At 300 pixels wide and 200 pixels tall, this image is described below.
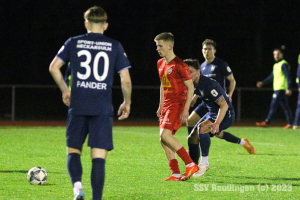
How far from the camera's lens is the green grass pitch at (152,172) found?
5.75 meters

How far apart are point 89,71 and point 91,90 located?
0.18 metres

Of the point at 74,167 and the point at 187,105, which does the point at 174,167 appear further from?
the point at 74,167

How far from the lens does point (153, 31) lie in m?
35.0

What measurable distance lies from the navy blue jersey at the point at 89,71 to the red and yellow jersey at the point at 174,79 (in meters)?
1.84

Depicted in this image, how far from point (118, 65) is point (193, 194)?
1784 millimetres

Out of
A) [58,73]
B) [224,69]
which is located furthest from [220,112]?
[58,73]

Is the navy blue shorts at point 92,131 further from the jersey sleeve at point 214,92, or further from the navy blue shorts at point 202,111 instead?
the navy blue shorts at point 202,111

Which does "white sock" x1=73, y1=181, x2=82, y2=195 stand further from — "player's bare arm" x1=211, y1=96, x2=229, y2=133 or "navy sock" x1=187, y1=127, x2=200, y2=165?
"navy sock" x1=187, y1=127, x2=200, y2=165

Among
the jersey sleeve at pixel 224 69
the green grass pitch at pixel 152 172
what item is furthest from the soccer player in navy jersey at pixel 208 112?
the jersey sleeve at pixel 224 69

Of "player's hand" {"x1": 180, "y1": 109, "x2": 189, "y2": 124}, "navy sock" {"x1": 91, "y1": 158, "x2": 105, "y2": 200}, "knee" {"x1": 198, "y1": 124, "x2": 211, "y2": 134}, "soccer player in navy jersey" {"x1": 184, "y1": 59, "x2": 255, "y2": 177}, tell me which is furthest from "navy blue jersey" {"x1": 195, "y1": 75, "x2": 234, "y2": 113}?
"navy sock" {"x1": 91, "y1": 158, "x2": 105, "y2": 200}

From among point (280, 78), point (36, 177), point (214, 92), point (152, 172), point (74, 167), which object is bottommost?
point (152, 172)

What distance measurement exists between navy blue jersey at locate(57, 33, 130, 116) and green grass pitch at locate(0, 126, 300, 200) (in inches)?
48.1

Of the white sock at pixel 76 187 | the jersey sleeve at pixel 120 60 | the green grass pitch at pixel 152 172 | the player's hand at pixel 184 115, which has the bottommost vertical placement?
the green grass pitch at pixel 152 172

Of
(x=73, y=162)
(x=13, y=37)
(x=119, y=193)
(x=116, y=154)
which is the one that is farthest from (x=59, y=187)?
(x=13, y=37)
